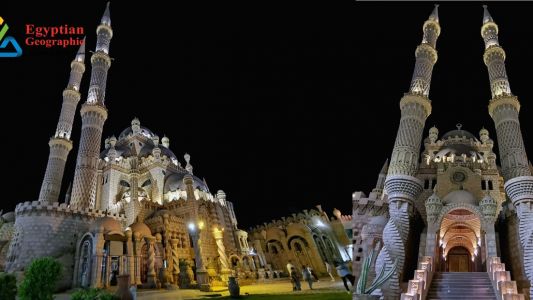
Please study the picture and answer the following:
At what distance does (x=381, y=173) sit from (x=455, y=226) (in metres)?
9.85

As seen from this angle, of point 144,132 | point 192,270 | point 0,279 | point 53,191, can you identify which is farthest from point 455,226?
point 144,132

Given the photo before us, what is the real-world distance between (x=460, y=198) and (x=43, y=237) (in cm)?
2216

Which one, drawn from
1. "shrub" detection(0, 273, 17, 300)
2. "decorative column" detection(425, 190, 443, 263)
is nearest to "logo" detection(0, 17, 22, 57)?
"shrub" detection(0, 273, 17, 300)

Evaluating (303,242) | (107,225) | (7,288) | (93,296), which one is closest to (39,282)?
(7,288)

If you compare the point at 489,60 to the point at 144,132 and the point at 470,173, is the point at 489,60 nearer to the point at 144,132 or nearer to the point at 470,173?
the point at 470,173

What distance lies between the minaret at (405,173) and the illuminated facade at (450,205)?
5 cm

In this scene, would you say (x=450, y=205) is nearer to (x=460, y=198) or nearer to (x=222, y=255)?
(x=460, y=198)

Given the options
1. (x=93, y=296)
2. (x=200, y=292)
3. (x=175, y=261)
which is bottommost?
(x=200, y=292)

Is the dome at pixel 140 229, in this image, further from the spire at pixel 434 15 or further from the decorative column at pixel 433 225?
the spire at pixel 434 15

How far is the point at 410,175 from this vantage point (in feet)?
71.6

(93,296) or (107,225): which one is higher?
(107,225)

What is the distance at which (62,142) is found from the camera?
30047 mm

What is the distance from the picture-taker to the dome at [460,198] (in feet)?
72.5

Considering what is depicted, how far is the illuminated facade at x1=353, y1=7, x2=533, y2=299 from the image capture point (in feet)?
64.6
